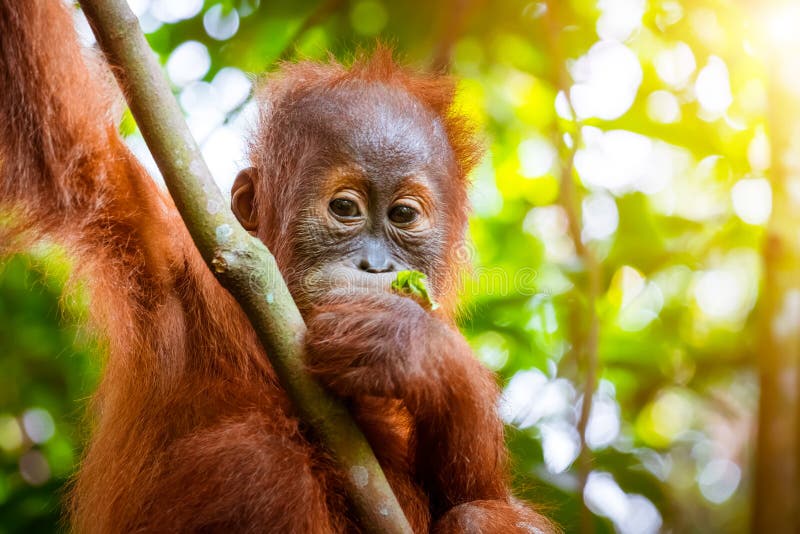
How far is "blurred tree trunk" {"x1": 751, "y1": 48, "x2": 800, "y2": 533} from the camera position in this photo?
8.46 feet

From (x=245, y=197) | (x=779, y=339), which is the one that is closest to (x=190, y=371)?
(x=245, y=197)

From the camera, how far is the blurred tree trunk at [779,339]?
8.46 feet

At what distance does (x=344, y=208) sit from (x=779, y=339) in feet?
5.49

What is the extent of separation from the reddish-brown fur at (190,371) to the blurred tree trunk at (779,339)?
941 mm

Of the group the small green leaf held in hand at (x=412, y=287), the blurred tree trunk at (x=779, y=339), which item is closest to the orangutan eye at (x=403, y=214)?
the small green leaf held in hand at (x=412, y=287)

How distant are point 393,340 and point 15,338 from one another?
295cm

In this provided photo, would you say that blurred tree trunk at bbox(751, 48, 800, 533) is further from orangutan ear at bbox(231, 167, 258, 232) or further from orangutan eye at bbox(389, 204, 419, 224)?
orangutan ear at bbox(231, 167, 258, 232)

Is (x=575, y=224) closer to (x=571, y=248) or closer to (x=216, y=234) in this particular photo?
(x=571, y=248)

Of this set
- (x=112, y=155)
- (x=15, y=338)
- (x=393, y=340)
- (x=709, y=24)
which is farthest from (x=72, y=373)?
(x=709, y=24)

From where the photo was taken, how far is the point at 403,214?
358cm

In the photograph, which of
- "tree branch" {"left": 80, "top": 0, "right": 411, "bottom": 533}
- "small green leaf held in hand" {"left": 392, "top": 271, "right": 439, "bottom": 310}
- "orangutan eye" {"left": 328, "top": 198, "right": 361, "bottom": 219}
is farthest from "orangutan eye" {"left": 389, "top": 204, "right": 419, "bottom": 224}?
"tree branch" {"left": 80, "top": 0, "right": 411, "bottom": 533}

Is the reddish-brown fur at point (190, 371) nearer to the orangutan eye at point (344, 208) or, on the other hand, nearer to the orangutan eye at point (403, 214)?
the orangutan eye at point (344, 208)

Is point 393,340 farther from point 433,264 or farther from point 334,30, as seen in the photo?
point 334,30

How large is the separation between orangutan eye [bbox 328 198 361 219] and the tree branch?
40.9 inches
